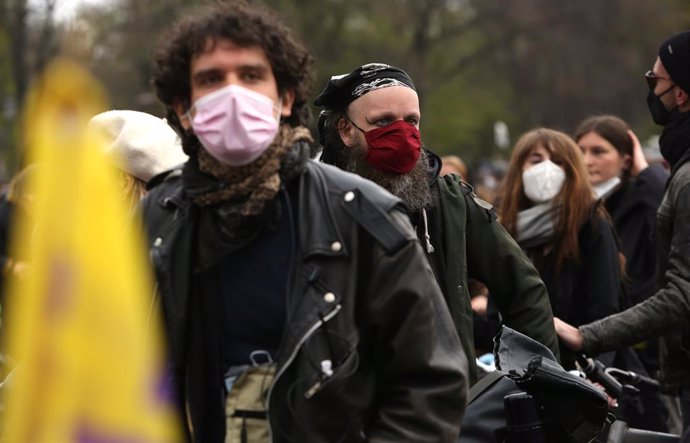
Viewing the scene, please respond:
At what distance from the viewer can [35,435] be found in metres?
2.31

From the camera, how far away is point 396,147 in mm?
4840

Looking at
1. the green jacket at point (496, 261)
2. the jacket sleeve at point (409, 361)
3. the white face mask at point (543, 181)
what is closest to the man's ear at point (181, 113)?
the jacket sleeve at point (409, 361)

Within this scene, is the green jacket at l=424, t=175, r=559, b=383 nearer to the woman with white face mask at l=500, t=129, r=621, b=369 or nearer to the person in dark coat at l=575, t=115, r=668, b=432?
the woman with white face mask at l=500, t=129, r=621, b=369

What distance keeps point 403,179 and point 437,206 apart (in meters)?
0.16

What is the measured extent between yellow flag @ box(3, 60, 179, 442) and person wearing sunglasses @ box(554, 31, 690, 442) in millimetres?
3314

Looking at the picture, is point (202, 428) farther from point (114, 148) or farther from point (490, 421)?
point (114, 148)

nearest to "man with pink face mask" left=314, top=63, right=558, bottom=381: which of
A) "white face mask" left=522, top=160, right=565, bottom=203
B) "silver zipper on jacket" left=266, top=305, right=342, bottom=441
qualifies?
"silver zipper on jacket" left=266, top=305, right=342, bottom=441

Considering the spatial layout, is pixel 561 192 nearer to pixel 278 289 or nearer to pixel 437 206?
pixel 437 206

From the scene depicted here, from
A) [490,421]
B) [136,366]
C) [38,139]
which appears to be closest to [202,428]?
[136,366]

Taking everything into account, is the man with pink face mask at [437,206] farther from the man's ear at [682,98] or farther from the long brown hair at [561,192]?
the long brown hair at [561,192]

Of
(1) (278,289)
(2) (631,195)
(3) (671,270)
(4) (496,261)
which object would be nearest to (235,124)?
(1) (278,289)

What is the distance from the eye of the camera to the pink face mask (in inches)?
122

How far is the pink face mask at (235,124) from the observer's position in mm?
3109

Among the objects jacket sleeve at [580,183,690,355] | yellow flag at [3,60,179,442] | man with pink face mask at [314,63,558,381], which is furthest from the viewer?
jacket sleeve at [580,183,690,355]
